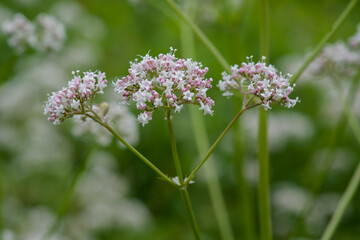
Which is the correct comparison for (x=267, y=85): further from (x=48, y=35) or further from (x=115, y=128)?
(x=48, y=35)

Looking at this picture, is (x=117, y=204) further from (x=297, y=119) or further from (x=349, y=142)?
(x=349, y=142)

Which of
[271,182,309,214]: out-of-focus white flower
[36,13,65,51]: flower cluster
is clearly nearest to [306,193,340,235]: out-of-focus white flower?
[271,182,309,214]: out-of-focus white flower

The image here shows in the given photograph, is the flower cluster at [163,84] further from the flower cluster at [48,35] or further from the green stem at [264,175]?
the flower cluster at [48,35]

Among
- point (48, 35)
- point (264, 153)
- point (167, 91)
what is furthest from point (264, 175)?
point (48, 35)

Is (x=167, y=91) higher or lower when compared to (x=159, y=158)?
lower

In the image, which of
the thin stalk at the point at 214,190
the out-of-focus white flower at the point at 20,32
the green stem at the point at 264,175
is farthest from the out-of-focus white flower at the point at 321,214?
the out-of-focus white flower at the point at 20,32

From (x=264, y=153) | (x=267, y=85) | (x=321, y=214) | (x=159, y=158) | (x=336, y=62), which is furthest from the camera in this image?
(x=159, y=158)
